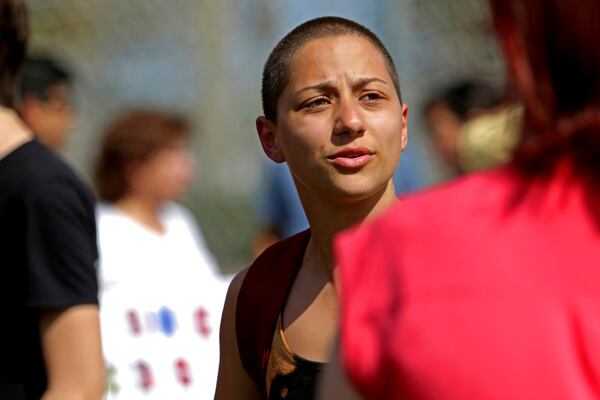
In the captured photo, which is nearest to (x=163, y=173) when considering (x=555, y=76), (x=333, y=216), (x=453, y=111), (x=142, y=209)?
(x=142, y=209)

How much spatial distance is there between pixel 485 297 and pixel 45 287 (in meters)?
1.69

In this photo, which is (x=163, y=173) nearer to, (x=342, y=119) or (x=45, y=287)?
(x=45, y=287)

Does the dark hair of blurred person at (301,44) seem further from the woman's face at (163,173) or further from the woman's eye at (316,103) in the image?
the woman's face at (163,173)

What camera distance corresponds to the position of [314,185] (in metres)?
3.02

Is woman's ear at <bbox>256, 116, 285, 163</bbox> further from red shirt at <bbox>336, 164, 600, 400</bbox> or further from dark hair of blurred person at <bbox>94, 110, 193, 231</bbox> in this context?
dark hair of blurred person at <bbox>94, 110, 193, 231</bbox>

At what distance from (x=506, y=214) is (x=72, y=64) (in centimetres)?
889

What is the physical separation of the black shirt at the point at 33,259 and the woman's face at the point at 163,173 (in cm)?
369

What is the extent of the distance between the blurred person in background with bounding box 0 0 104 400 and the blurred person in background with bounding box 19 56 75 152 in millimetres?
3530

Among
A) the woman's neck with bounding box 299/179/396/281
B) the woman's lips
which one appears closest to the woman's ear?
the woman's neck with bounding box 299/179/396/281

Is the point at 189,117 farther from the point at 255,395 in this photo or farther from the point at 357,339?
the point at 357,339

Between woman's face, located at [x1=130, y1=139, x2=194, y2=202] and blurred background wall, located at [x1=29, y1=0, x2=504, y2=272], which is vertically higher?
blurred background wall, located at [x1=29, y1=0, x2=504, y2=272]

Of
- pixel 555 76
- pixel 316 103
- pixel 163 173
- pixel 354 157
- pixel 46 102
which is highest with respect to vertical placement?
pixel 46 102

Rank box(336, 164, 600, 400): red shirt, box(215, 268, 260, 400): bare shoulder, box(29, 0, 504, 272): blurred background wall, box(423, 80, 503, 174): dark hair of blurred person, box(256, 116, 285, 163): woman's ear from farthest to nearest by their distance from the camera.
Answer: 1. box(29, 0, 504, 272): blurred background wall
2. box(423, 80, 503, 174): dark hair of blurred person
3. box(256, 116, 285, 163): woman's ear
4. box(215, 268, 260, 400): bare shoulder
5. box(336, 164, 600, 400): red shirt

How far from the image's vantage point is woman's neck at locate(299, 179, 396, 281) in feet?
9.89
